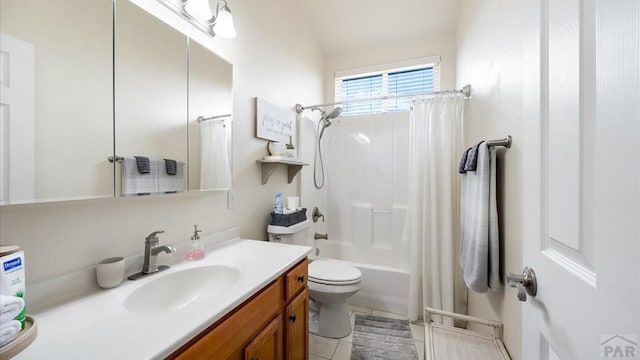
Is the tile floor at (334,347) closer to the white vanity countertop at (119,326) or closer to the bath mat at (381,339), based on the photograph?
the bath mat at (381,339)

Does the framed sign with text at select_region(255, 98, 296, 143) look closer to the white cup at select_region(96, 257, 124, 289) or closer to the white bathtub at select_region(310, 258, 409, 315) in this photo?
the white cup at select_region(96, 257, 124, 289)

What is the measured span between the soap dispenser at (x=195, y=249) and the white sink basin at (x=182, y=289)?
12cm

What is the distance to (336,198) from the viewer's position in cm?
293

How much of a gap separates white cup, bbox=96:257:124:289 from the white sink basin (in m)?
0.09

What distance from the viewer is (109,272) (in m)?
0.85

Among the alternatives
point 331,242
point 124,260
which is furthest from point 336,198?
point 124,260

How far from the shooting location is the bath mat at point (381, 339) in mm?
1683

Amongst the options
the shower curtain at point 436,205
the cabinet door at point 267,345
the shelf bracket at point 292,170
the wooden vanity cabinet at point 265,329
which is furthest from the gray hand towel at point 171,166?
the shower curtain at point 436,205

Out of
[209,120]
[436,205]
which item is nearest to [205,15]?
[209,120]

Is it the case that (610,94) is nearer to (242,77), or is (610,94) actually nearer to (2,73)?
(2,73)

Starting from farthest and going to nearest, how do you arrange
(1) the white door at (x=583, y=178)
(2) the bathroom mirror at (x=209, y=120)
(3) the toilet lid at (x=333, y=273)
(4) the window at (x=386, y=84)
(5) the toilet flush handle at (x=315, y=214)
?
(4) the window at (x=386, y=84), (5) the toilet flush handle at (x=315, y=214), (3) the toilet lid at (x=333, y=273), (2) the bathroom mirror at (x=209, y=120), (1) the white door at (x=583, y=178)

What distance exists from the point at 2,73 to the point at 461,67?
9.27 ft

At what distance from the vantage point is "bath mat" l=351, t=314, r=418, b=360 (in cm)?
168

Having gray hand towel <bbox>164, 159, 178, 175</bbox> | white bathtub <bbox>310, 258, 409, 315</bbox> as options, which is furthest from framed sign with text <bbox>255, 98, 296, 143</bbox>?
white bathtub <bbox>310, 258, 409, 315</bbox>
